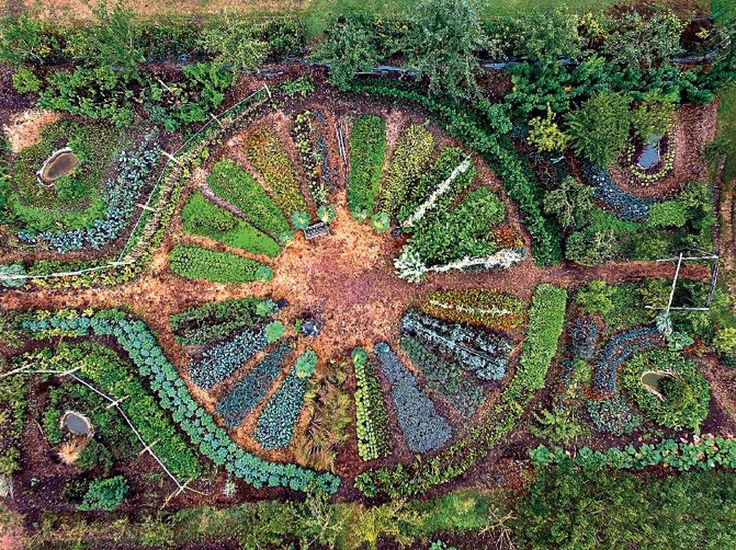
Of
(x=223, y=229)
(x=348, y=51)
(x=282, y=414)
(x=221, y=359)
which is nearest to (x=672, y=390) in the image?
(x=282, y=414)

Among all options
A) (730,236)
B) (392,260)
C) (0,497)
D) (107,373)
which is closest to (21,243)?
(107,373)

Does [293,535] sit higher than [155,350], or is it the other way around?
[155,350]

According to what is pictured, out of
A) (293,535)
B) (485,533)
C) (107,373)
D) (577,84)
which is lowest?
(485,533)

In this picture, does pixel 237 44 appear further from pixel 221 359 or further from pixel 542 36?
pixel 221 359

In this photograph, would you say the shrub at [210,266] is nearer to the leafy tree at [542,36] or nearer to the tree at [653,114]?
the leafy tree at [542,36]

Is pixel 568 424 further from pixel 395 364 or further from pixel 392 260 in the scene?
pixel 392 260

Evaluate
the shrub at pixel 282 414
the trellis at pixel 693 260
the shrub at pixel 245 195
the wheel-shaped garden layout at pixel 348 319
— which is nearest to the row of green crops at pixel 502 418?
the wheel-shaped garden layout at pixel 348 319
